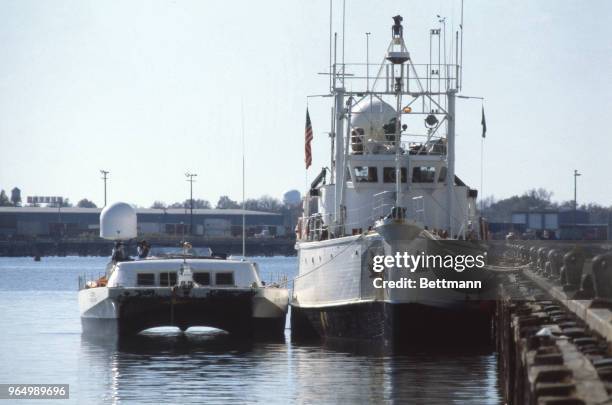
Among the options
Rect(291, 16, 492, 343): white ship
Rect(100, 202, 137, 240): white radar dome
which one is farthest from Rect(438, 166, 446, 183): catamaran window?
Rect(100, 202, 137, 240): white radar dome

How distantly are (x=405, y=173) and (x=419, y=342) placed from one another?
8002mm

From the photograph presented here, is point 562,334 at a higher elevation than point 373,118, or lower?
lower

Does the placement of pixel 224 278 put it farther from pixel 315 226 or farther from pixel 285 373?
pixel 285 373

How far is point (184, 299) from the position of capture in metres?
44.4

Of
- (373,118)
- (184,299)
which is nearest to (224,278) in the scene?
(184,299)

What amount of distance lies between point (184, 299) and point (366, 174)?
765 cm

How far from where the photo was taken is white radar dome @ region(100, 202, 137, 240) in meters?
58.5

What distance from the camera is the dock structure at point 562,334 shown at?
Result: 567 inches

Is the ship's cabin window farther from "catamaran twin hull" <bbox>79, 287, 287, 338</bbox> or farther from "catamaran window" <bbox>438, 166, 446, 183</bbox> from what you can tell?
"catamaran twin hull" <bbox>79, 287, 287, 338</bbox>

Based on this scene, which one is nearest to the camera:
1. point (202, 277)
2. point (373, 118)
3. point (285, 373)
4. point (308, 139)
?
point (285, 373)

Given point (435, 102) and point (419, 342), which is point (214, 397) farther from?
point (435, 102)

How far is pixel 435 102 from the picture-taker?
47.9 m

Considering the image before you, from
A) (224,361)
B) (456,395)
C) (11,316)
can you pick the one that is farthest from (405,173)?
(11,316)

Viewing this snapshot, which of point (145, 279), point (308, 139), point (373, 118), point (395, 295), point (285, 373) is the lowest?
point (285, 373)
